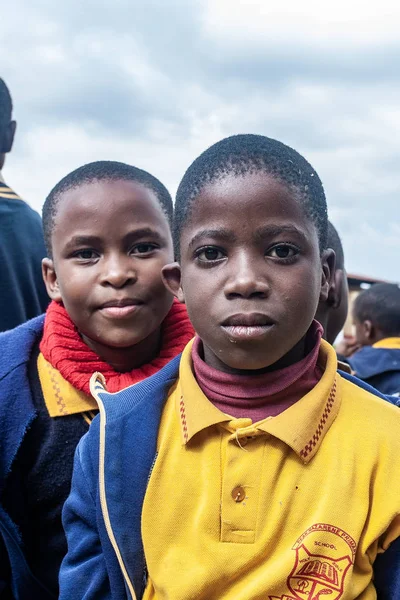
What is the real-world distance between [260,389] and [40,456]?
2.53 feet

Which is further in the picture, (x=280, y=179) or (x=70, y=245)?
(x=70, y=245)

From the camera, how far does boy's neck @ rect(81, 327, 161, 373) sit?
192 cm

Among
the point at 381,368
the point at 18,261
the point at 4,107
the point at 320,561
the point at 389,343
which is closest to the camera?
the point at 320,561

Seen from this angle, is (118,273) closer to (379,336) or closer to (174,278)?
(174,278)

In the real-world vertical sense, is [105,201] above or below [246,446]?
above

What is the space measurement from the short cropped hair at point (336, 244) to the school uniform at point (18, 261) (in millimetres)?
1273

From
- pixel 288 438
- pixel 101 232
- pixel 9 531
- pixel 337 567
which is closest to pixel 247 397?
pixel 288 438

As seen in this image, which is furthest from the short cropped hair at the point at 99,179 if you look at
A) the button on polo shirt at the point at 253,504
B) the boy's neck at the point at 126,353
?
the button on polo shirt at the point at 253,504

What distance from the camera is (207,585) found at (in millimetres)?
1291

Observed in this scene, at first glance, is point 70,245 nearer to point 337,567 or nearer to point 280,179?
point 280,179

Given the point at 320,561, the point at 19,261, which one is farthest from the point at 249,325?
the point at 19,261

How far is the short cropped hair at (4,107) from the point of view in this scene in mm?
3076

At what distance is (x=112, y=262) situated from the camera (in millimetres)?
1807

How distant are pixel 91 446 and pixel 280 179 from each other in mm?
765
